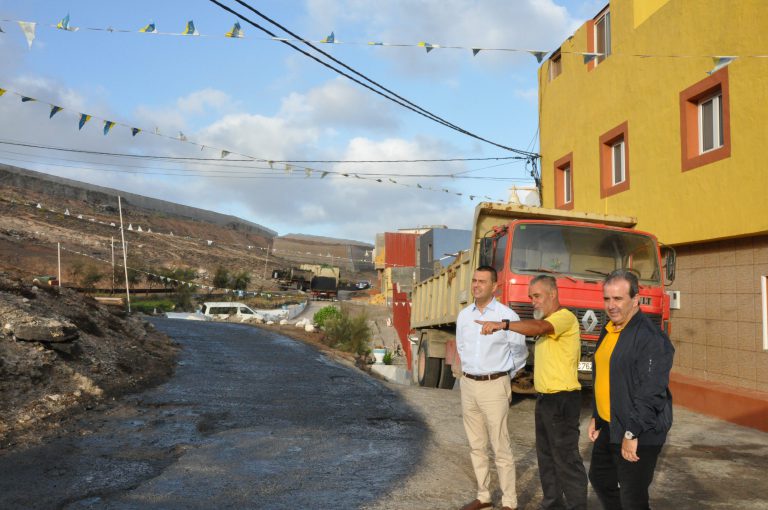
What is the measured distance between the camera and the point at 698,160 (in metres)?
10.6

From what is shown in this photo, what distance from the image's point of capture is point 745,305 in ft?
32.8

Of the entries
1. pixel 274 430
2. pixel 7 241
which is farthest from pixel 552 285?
pixel 7 241

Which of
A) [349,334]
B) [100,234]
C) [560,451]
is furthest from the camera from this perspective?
[100,234]

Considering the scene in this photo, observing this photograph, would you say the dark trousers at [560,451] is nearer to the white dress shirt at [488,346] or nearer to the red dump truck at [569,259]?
the white dress shirt at [488,346]

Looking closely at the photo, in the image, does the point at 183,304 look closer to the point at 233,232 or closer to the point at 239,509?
the point at 239,509

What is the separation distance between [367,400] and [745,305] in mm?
5755

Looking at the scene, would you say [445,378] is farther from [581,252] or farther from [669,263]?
[669,263]

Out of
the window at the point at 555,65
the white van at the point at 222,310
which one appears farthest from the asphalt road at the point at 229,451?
the white van at the point at 222,310

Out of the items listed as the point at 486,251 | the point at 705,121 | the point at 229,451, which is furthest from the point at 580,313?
the point at 229,451

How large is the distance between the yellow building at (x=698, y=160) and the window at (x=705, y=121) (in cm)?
2

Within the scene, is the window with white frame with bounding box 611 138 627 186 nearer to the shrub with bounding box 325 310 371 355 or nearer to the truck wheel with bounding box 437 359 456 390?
the truck wheel with bounding box 437 359 456 390

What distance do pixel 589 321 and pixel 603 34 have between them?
837 centimetres

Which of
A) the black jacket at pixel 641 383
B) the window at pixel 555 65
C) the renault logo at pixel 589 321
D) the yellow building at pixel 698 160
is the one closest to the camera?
the black jacket at pixel 641 383

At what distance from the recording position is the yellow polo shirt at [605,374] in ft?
12.2
